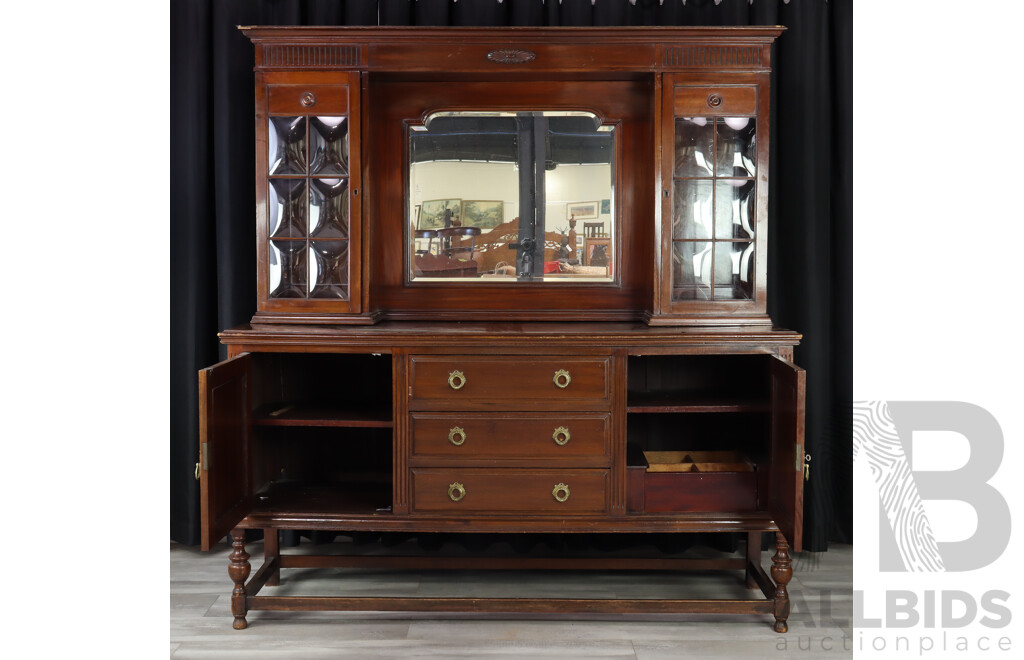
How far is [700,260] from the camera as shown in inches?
119

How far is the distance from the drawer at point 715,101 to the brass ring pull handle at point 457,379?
4.12ft

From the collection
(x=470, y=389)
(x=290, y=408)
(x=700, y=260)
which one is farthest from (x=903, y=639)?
(x=290, y=408)

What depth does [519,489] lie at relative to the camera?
2.82 meters

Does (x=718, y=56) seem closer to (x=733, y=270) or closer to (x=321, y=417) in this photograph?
(x=733, y=270)

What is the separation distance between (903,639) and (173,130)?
349 centimetres

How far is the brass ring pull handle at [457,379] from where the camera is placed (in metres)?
2.79

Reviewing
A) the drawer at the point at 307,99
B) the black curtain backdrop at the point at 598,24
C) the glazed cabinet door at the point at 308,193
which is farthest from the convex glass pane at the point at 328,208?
the black curtain backdrop at the point at 598,24

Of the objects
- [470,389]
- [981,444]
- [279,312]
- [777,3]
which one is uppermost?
[777,3]

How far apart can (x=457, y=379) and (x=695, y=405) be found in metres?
0.87


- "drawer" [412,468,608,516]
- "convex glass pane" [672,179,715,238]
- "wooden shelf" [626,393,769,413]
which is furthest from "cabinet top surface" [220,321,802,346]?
"drawer" [412,468,608,516]

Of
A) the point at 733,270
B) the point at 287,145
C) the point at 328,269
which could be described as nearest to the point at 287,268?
the point at 328,269

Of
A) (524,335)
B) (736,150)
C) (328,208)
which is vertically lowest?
(524,335)

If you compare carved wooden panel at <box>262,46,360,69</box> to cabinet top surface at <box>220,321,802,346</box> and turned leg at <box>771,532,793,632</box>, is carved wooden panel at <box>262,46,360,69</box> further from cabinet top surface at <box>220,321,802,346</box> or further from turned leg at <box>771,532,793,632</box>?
turned leg at <box>771,532,793,632</box>

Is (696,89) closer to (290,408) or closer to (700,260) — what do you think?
(700,260)
